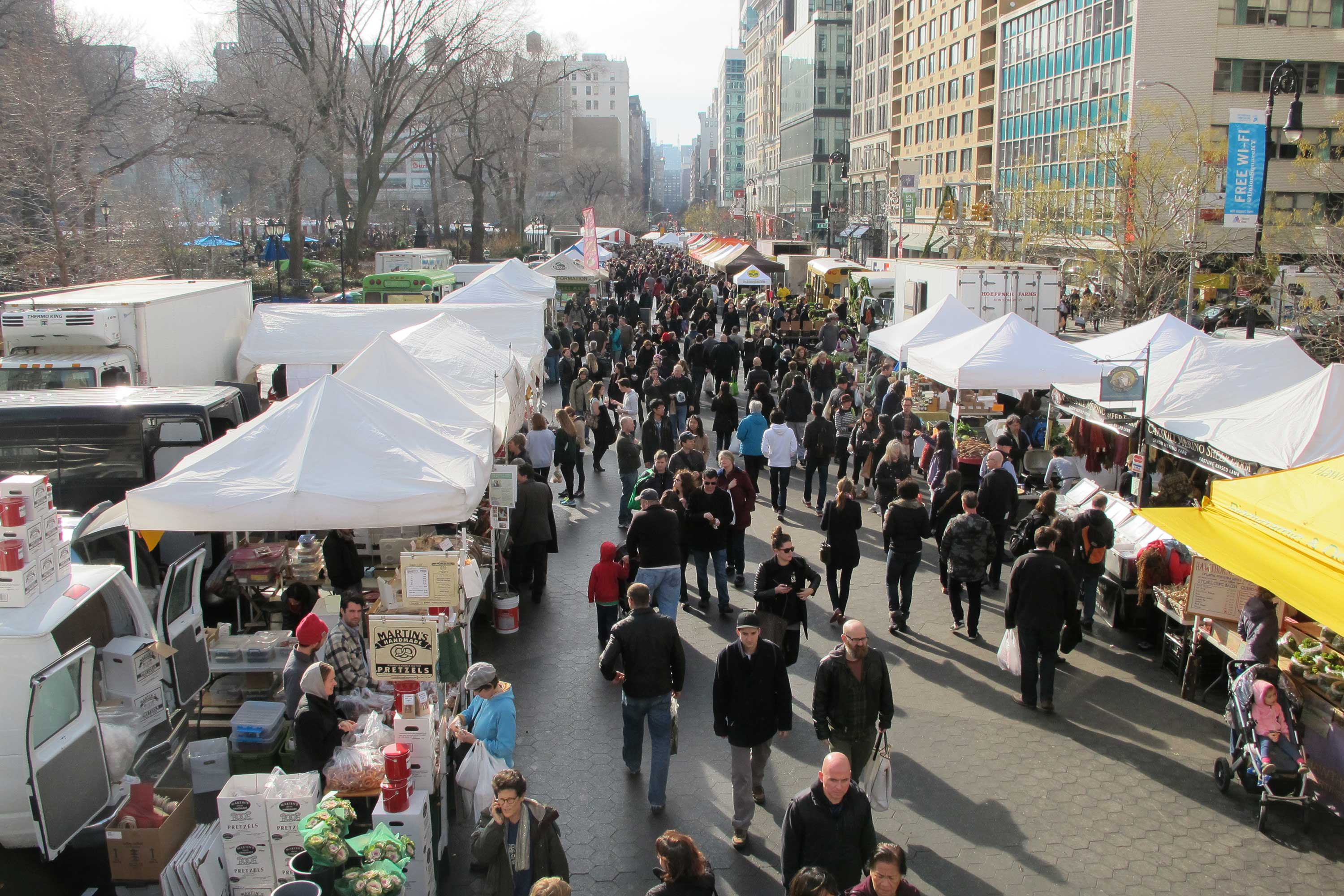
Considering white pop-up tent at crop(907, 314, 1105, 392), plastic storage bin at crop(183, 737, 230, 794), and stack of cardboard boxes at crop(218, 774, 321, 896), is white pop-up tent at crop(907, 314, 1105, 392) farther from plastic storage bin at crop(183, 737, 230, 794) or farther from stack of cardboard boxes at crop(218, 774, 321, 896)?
stack of cardboard boxes at crop(218, 774, 321, 896)

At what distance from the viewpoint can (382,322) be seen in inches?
640

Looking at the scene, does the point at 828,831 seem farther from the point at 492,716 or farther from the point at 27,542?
the point at 27,542

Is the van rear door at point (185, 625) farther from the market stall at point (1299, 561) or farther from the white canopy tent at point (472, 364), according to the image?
the market stall at point (1299, 561)

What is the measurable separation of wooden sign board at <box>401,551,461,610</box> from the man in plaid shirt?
49cm

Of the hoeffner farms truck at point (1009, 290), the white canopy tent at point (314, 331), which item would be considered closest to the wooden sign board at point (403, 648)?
the white canopy tent at point (314, 331)

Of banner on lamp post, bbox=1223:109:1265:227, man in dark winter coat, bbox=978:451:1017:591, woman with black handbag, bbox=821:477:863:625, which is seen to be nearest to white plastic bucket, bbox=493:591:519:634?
woman with black handbag, bbox=821:477:863:625

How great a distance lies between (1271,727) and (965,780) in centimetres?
195

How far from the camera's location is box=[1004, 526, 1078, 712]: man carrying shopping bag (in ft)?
25.7

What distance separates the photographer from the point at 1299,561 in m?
6.86

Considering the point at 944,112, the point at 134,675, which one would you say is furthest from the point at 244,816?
the point at 944,112

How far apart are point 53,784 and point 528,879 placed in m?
2.68

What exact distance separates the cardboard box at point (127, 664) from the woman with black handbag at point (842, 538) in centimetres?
564

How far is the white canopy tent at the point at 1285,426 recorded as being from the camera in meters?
9.76

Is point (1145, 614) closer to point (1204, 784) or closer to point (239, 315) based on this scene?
point (1204, 784)
